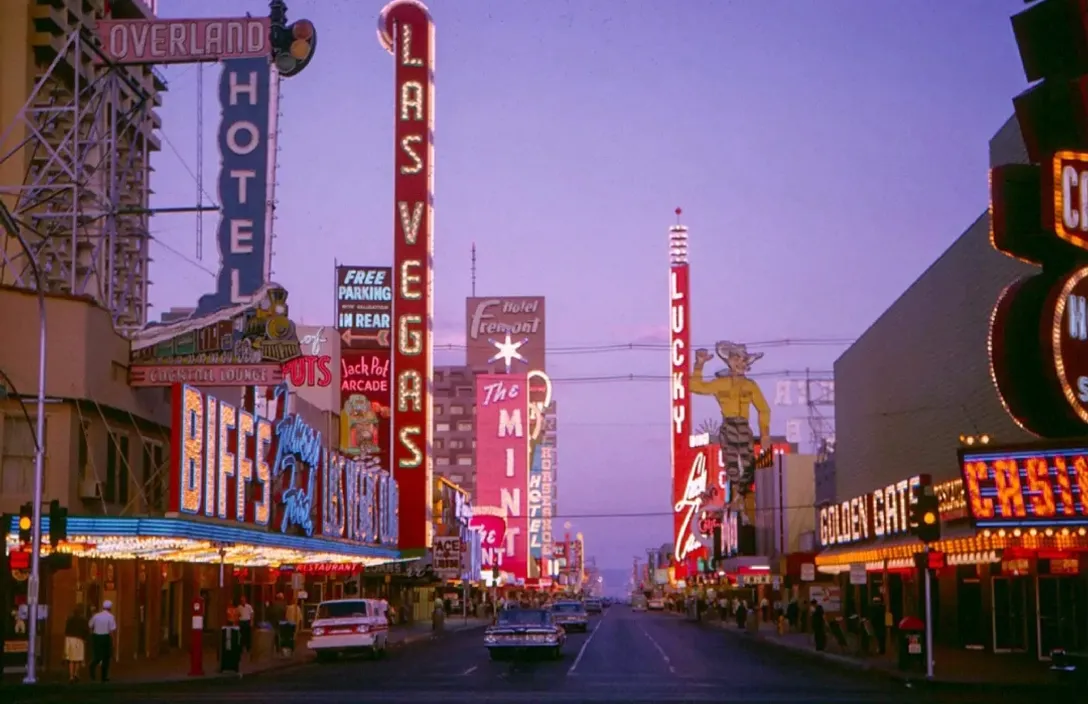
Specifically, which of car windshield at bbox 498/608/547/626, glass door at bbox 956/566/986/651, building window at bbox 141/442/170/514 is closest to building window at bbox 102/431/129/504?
building window at bbox 141/442/170/514

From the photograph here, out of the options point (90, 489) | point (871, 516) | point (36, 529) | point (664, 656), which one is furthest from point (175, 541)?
point (871, 516)

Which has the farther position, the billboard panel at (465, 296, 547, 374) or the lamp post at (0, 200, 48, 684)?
the billboard panel at (465, 296, 547, 374)

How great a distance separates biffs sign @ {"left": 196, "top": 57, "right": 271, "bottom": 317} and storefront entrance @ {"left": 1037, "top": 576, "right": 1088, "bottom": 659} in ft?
73.7

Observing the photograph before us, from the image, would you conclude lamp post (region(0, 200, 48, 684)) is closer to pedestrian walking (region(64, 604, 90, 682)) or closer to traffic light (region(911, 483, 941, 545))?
pedestrian walking (region(64, 604, 90, 682))

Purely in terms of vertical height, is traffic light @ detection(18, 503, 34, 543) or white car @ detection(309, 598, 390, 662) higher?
traffic light @ detection(18, 503, 34, 543)

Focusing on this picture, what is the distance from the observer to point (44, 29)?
5306cm

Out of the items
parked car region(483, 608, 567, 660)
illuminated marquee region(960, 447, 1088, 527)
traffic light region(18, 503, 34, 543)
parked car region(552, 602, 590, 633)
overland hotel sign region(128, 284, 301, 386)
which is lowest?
parked car region(552, 602, 590, 633)

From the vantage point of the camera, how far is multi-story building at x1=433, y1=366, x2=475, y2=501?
191m

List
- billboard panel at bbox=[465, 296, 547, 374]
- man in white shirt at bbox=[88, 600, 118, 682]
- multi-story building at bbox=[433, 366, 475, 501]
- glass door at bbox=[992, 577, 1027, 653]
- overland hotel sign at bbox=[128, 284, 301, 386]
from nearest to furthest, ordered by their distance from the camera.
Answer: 1. man in white shirt at bbox=[88, 600, 118, 682]
2. overland hotel sign at bbox=[128, 284, 301, 386]
3. glass door at bbox=[992, 577, 1027, 653]
4. billboard panel at bbox=[465, 296, 547, 374]
5. multi-story building at bbox=[433, 366, 475, 501]

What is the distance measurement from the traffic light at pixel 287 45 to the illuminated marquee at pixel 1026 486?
19966mm

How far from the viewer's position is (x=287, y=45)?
39.3 metres

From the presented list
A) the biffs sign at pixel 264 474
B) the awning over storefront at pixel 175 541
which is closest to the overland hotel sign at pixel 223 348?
the biffs sign at pixel 264 474

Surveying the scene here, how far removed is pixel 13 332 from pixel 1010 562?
26.7 metres

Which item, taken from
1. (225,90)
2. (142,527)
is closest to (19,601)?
(142,527)
